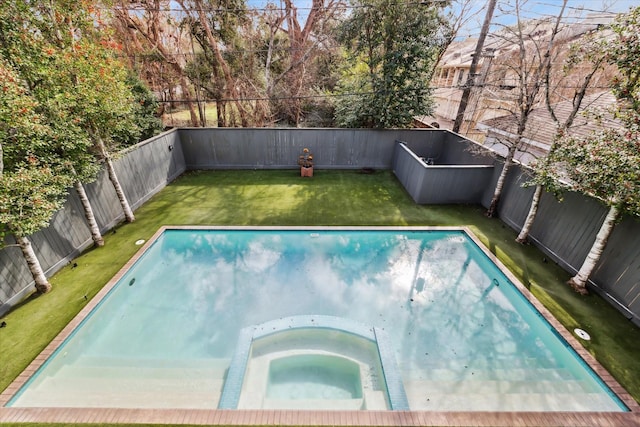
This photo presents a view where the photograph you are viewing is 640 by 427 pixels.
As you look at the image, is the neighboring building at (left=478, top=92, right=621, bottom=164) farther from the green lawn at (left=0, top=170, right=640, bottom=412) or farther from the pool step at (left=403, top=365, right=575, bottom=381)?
the pool step at (left=403, top=365, right=575, bottom=381)

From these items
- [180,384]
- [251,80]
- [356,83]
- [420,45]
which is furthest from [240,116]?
[180,384]

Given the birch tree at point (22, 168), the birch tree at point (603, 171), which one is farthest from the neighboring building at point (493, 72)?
the birch tree at point (22, 168)

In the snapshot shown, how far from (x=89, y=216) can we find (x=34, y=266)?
140 cm

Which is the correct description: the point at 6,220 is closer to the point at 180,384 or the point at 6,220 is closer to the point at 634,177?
the point at 180,384

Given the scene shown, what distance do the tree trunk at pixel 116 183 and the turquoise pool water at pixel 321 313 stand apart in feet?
4.10

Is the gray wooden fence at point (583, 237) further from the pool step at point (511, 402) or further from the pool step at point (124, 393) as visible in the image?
the pool step at point (124, 393)

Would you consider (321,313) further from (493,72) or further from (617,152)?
(493,72)

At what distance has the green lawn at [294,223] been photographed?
12.6ft

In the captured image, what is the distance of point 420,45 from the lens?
8859mm

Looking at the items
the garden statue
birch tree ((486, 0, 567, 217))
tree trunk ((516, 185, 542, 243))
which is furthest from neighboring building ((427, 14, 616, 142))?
the garden statue

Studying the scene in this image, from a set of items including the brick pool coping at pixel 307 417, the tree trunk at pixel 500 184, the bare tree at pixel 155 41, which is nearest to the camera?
the brick pool coping at pixel 307 417

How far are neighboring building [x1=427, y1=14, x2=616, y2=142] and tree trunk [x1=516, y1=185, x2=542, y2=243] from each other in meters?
1.93

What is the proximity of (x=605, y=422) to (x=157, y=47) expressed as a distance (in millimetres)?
15216

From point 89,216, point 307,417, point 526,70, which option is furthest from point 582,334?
point 89,216
